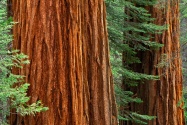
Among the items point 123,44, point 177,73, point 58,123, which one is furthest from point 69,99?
point 177,73

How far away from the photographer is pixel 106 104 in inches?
229

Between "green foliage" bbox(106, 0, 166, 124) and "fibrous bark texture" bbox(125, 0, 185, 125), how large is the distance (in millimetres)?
175

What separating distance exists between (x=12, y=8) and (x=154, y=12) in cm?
489

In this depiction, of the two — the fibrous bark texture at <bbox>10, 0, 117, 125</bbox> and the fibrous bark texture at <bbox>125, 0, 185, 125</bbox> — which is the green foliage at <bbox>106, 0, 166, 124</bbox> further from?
the fibrous bark texture at <bbox>10, 0, 117, 125</bbox>

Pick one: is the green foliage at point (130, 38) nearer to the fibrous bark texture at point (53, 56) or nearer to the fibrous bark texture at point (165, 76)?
the fibrous bark texture at point (165, 76)

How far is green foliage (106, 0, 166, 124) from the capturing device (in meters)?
8.80

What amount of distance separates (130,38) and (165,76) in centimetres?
114

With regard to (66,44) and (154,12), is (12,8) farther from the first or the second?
(154,12)

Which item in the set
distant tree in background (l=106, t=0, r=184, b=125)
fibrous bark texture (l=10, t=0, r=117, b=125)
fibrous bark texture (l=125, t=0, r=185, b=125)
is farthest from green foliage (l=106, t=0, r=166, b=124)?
fibrous bark texture (l=10, t=0, r=117, b=125)

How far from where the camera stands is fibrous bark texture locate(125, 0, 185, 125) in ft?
30.3

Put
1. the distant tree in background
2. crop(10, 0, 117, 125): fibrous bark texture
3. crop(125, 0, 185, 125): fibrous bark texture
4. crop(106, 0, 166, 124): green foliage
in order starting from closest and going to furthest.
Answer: crop(10, 0, 117, 125): fibrous bark texture < crop(106, 0, 166, 124): green foliage < the distant tree in background < crop(125, 0, 185, 125): fibrous bark texture

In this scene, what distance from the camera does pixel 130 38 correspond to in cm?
911

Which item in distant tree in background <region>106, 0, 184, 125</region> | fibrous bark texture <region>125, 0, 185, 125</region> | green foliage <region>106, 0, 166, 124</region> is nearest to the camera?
green foliage <region>106, 0, 166, 124</region>

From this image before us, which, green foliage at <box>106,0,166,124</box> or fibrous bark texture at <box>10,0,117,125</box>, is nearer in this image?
fibrous bark texture at <box>10,0,117,125</box>
